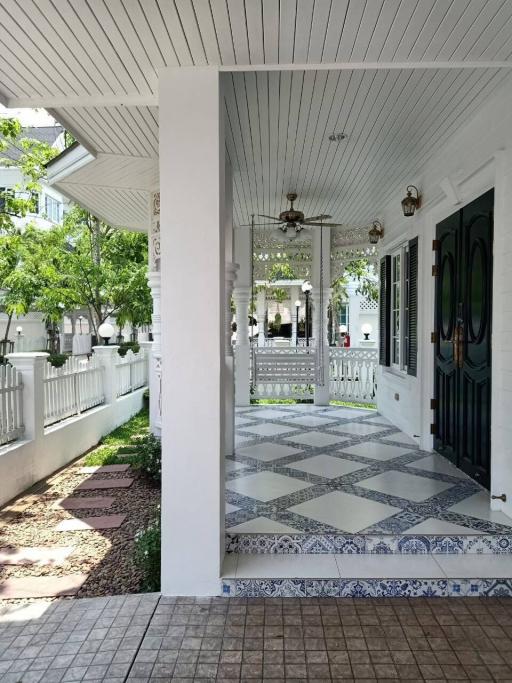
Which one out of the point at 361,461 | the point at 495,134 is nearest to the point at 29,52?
the point at 495,134

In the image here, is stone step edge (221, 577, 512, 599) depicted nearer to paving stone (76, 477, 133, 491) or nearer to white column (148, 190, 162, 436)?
paving stone (76, 477, 133, 491)

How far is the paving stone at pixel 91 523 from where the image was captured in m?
3.66

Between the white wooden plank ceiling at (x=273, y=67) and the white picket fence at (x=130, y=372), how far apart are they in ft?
13.1

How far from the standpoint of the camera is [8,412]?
420cm

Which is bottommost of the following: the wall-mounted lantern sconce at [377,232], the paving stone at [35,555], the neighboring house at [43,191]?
A: the paving stone at [35,555]

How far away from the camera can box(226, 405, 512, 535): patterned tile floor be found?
9.50 feet

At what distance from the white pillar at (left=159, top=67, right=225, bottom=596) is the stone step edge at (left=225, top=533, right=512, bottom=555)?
0.94ft

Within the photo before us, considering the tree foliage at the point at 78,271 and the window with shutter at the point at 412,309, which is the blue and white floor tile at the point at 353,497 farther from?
the tree foliage at the point at 78,271

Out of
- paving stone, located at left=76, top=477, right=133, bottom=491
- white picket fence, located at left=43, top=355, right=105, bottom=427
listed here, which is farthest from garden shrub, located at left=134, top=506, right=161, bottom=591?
white picket fence, located at left=43, top=355, right=105, bottom=427

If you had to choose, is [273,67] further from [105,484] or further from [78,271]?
[78,271]

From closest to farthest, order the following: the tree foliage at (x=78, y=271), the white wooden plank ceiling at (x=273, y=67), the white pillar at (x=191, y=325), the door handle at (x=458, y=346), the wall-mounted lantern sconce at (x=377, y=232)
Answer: the white wooden plank ceiling at (x=273, y=67) → the white pillar at (x=191, y=325) → the door handle at (x=458, y=346) → the wall-mounted lantern sconce at (x=377, y=232) → the tree foliage at (x=78, y=271)

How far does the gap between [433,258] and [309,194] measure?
1.79 m

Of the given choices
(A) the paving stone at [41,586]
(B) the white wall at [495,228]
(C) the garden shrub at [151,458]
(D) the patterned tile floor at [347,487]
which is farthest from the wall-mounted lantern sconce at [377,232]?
(A) the paving stone at [41,586]

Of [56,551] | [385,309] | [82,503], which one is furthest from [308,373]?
[56,551]
